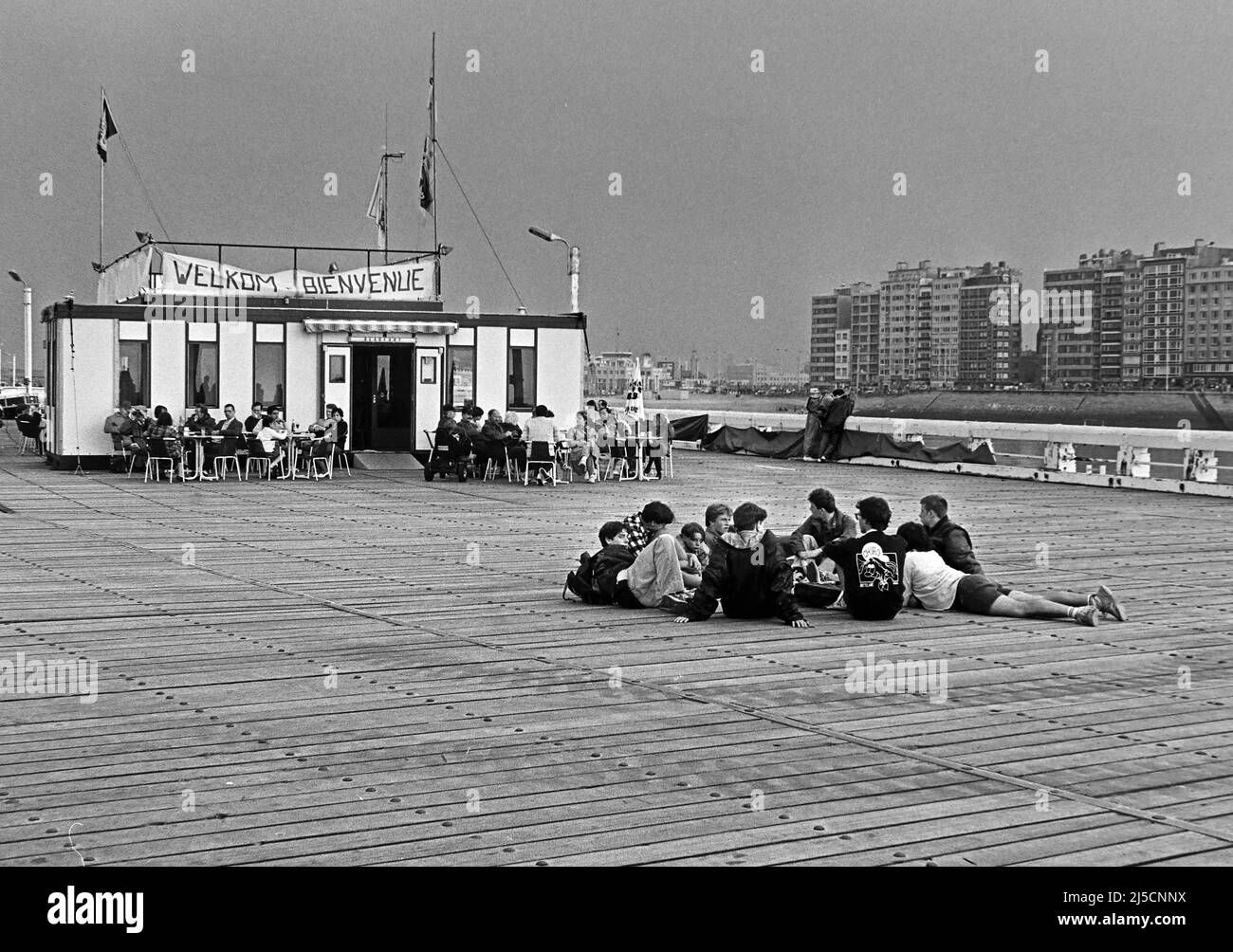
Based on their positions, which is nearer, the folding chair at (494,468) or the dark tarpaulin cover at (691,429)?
the folding chair at (494,468)

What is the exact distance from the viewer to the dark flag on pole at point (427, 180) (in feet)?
116

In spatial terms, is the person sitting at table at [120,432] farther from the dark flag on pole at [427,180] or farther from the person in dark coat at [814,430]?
the person in dark coat at [814,430]

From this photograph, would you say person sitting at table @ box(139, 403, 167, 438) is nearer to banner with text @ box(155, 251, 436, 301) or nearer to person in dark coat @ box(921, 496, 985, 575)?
banner with text @ box(155, 251, 436, 301)

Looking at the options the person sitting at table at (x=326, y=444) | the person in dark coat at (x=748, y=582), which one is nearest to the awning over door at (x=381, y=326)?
the person sitting at table at (x=326, y=444)

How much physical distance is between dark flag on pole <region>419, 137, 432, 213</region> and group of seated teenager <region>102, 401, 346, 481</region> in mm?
10165

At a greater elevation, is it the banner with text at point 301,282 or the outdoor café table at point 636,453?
the banner with text at point 301,282

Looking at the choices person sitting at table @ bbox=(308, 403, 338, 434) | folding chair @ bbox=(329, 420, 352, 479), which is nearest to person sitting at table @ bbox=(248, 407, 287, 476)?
person sitting at table @ bbox=(308, 403, 338, 434)

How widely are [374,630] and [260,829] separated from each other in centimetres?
450

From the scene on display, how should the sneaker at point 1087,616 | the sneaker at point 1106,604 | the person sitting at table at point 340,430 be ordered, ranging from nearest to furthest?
the sneaker at point 1087,616 → the sneaker at point 1106,604 → the person sitting at table at point 340,430

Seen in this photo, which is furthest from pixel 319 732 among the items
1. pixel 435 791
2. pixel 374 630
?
pixel 374 630

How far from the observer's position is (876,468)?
3041 centimetres

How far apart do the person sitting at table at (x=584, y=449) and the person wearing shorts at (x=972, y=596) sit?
14594mm

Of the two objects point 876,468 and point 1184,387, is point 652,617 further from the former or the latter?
point 1184,387
